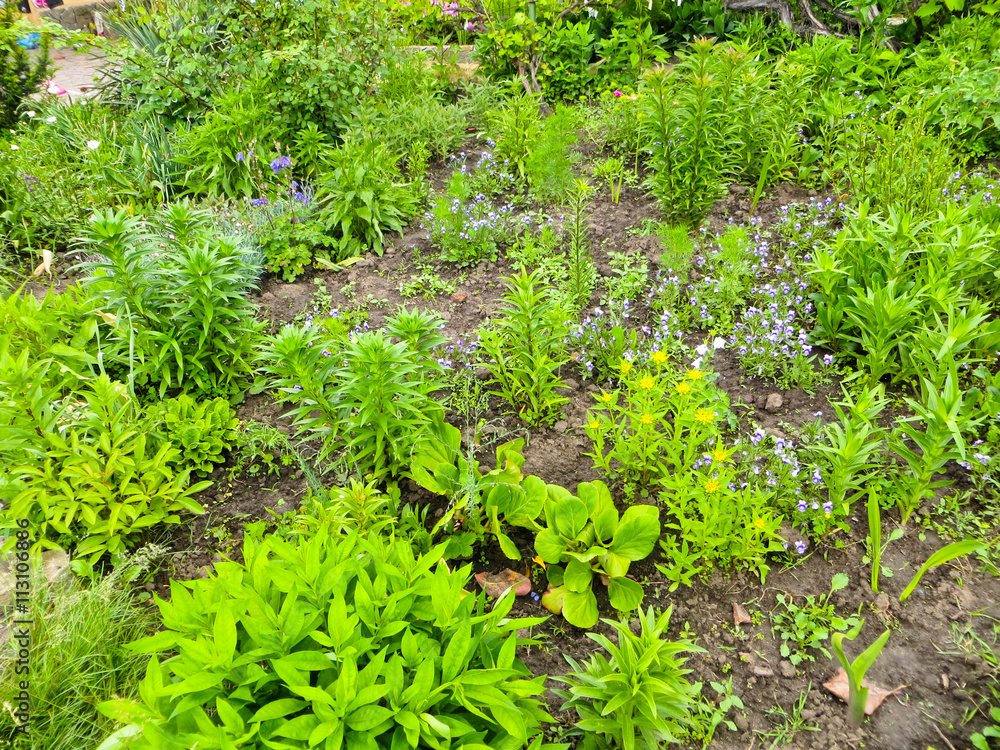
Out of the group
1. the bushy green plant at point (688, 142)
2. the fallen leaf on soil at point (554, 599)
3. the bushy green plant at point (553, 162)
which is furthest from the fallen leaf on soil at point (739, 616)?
the bushy green plant at point (553, 162)

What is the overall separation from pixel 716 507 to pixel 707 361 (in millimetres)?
1194

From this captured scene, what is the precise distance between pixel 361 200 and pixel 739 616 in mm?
3759

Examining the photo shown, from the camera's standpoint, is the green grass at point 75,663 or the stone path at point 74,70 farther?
the stone path at point 74,70

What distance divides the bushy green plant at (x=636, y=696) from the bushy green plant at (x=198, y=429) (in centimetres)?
214

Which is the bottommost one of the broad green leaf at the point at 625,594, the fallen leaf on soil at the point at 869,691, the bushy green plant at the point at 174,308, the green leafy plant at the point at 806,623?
the fallen leaf on soil at the point at 869,691

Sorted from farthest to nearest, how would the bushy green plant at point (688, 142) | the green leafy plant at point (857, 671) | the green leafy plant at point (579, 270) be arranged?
the bushy green plant at point (688, 142) → the green leafy plant at point (579, 270) → the green leafy plant at point (857, 671)

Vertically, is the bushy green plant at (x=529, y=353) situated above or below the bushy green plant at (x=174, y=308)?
below

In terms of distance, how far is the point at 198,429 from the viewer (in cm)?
314

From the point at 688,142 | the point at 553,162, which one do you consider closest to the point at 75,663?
the point at 553,162

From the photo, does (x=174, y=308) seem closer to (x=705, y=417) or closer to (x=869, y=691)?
(x=705, y=417)

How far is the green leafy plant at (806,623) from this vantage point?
2309 millimetres

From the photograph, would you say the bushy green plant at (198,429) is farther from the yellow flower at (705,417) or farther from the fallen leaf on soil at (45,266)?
the yellow flower at (705,417)

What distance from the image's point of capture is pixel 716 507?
2418mm

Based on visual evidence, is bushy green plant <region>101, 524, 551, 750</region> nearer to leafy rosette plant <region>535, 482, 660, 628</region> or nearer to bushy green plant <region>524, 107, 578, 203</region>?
leafy rosette plant <region>535, 482, 660, 628</region>
